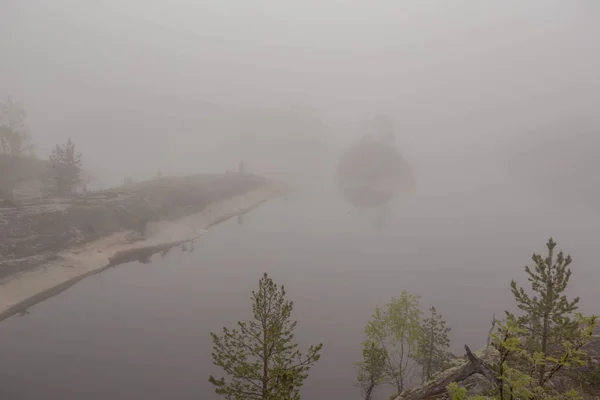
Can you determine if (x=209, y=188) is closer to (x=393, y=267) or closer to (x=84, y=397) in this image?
(x=393, y=267)

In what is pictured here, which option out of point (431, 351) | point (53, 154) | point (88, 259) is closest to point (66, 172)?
point (53, 154)

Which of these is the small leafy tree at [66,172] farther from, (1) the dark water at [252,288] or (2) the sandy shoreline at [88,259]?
(1) the dark water at [252,288]

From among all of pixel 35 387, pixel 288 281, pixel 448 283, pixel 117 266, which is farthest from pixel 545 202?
pixel 35 387

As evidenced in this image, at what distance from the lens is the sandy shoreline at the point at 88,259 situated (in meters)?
39.4

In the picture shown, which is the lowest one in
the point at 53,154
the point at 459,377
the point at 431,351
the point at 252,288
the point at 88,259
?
the point at 431,351

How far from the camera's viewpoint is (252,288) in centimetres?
4891

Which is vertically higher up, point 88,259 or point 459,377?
point 88,259

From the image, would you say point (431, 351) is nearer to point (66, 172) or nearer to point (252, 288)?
point (252, 288)

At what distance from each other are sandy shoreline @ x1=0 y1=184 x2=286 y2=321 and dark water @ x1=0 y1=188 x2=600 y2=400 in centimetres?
188

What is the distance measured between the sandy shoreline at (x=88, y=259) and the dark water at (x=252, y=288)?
74.1 inches

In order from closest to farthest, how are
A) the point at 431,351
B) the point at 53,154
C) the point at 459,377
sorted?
the point at 459,377
the point at 431,351
the point at 53,154

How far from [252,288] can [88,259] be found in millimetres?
27236

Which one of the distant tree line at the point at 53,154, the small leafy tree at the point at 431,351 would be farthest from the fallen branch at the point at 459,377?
the distant tree line at the point at 53,154

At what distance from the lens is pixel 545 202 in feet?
398
